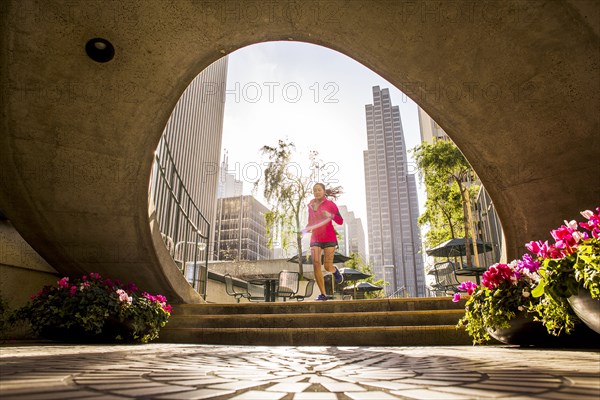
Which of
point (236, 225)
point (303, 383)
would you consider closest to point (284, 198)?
point (303, 383)

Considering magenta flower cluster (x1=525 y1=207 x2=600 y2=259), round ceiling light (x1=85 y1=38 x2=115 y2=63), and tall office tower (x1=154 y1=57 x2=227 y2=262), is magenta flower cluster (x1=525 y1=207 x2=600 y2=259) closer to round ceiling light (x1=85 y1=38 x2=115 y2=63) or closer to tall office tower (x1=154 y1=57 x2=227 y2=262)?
round ceiling light (x1=85 y1=38 x2=115 y2=63)

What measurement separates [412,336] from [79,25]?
4.46 metres

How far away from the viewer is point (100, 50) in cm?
366

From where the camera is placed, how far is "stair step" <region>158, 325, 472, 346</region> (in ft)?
11.7

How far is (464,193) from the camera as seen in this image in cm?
1373

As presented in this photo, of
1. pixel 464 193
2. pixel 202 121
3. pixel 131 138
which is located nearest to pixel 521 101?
pixel 131 138

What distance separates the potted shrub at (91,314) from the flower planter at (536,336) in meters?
3.45

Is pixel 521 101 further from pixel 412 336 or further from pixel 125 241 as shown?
pixel 125 241

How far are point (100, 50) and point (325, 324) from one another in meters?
3.84

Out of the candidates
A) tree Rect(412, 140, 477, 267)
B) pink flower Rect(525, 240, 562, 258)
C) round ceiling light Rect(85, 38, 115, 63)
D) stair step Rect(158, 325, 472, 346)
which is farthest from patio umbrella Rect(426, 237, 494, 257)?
round ceiling light Rect(85, 38, 115, 63)

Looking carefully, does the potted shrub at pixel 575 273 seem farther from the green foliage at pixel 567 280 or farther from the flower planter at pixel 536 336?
the flower planter at pixel 536 336

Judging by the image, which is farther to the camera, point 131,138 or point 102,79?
point 131,138

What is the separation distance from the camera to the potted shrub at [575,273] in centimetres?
194

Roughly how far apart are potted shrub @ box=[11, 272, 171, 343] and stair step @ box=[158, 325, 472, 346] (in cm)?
50
